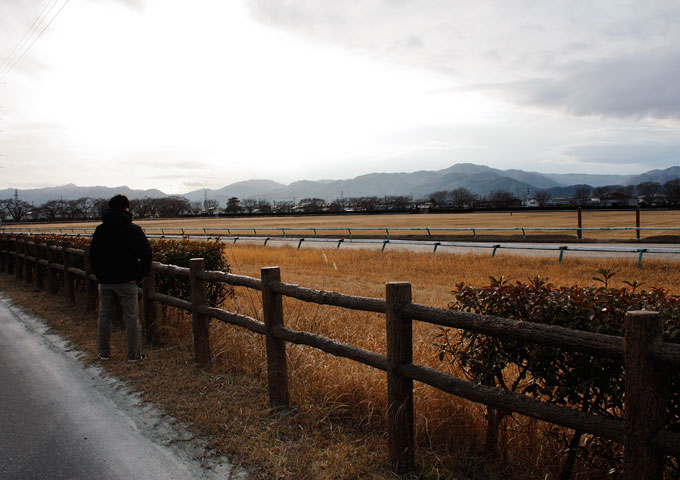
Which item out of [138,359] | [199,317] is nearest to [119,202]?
[199,317]

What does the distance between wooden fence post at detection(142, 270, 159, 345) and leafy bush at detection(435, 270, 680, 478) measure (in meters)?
4.55

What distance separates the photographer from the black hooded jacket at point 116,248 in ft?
19.2

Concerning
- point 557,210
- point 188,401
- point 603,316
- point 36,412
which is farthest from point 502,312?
point 557,210

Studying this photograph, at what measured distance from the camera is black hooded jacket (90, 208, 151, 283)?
231 inches

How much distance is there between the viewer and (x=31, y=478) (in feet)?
11.3

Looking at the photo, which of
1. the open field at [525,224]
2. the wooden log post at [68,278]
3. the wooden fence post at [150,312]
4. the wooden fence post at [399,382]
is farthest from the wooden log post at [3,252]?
the open field at [525,224]

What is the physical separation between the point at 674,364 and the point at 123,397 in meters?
4.82

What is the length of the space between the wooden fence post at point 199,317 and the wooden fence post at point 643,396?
4.49 m

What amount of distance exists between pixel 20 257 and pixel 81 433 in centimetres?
1194

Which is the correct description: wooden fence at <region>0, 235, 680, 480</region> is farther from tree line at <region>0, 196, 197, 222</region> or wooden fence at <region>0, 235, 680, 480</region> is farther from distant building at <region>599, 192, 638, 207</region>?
tree line at <region>0, 196, 197, 222</region>

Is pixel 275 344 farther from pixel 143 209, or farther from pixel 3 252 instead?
pixel 143 209

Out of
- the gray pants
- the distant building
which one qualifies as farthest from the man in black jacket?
the distant building

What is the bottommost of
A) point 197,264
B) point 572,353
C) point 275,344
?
point 275,344

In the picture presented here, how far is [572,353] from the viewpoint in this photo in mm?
2994
